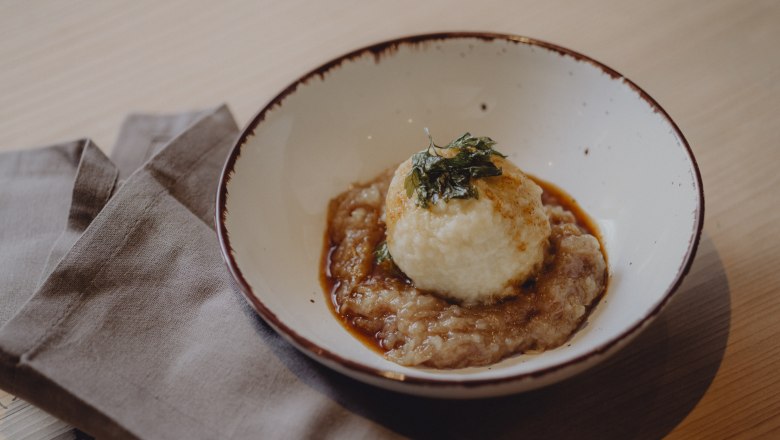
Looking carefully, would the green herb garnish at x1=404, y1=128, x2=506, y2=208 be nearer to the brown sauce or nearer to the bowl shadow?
the brown sauce

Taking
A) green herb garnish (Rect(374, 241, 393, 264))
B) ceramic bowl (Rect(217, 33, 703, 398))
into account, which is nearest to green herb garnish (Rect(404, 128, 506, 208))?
green herb garnish (Rect(374, 241, 393, 264))

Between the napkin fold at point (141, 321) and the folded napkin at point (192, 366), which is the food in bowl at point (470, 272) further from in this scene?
the napkin fold at point (141, 321)

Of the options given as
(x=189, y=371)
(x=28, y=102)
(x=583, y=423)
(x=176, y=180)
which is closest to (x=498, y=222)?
(x=583, y=423)

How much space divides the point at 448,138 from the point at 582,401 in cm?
141

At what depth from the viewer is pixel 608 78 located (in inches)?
100

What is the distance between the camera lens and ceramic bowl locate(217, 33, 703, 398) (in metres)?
2.04

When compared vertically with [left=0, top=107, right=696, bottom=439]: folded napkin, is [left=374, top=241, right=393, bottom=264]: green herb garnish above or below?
above

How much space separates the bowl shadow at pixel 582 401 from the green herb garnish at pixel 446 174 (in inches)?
26.3

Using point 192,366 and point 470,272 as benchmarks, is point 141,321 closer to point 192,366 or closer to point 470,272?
point 192,366

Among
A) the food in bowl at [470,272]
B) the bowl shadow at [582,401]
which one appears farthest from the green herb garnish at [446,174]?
the bowl shadow at [582,401]

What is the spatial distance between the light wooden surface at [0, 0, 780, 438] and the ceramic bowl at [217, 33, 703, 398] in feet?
0.97

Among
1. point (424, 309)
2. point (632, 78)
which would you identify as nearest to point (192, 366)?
point (424, 309)

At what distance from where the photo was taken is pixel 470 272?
2193 mm

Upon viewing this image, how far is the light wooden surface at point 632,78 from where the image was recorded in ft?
6.74
